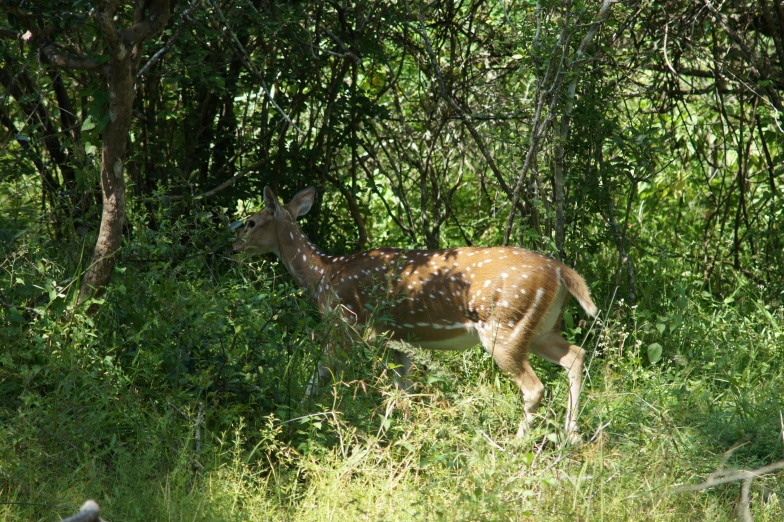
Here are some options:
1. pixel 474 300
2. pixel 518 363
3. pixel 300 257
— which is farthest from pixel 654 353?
pixel 300 257

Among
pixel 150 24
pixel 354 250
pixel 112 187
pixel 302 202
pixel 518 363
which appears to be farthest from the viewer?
pixel 354 250

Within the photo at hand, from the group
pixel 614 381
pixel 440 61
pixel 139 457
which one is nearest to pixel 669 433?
pixel 614 381

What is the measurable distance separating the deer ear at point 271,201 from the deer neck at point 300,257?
149mm

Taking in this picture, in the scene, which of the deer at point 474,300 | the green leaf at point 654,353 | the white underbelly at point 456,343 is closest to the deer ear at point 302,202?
the deer at point 474,300

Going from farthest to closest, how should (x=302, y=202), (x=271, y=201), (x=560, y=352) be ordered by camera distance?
(x=302, y=202) < (x=271, y=201) < (x=560, y=352)

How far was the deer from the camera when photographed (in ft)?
17.2

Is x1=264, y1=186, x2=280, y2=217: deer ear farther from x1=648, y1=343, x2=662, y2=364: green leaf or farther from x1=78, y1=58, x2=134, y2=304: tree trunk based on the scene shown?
x1=648, y1=343, x2=662, y2=364: green leaf

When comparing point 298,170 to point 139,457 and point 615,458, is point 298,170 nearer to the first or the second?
point 139,457

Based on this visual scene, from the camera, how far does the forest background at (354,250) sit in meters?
3.83

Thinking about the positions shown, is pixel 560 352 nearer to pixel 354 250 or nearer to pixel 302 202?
pixel 302 202

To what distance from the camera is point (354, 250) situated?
297 inches

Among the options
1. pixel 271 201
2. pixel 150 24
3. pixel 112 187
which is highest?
pixel 150 24

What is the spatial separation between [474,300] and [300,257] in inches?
60.6

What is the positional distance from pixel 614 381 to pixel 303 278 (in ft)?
7.59
